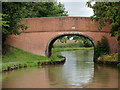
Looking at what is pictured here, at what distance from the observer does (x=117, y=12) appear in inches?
452

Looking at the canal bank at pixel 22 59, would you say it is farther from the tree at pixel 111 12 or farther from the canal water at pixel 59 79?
the tree at pixel 111 12

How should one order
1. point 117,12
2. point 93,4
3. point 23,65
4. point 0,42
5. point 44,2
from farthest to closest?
point 44,2, point 0,42, point 23,65, point 93,4, point 117,12

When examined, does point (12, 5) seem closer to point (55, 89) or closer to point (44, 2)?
point (55, 89)

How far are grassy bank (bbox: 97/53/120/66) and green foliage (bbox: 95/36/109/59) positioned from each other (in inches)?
22.3

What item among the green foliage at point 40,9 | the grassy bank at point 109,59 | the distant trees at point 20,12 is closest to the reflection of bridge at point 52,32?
the distant trees at point 20,12

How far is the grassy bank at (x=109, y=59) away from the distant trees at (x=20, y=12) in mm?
7164

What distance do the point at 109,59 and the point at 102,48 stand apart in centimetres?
156

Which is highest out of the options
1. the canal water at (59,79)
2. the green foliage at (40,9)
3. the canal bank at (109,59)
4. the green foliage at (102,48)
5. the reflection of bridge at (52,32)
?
the green foliage at (40,9)

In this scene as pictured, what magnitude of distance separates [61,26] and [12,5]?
6857mm

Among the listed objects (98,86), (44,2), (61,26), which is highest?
(44,2)

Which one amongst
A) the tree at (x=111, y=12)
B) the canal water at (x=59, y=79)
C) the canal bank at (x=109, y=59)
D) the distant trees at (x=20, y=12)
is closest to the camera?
the canal water at (x=59, y=79)

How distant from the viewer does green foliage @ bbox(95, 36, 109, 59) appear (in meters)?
19.0

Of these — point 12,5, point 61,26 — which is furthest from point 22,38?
point 12,5

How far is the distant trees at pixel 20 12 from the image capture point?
14195 millimetres
